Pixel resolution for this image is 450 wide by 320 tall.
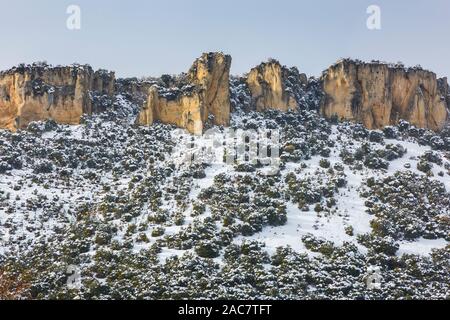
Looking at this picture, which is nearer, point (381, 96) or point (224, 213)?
point (224, 213)

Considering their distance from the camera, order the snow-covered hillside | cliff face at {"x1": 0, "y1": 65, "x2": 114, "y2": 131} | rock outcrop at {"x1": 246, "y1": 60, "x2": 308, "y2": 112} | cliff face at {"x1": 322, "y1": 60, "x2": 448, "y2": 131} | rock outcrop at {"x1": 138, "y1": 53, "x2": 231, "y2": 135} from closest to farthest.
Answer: the snow-covered hillside → rock outcrop at {"x1": 138, "y1": 53, "x2": 231, "y2": 135} → cliff face at {"x1": 0, "y1": 65, "x2": 114, "y2": 131} → rock outcrop at {"x1": 246, "y1": 60, "x2": 308, "y2": 112} → cliff face at {"x1": 322, "y1": 60, "x2": 448, "y2": 131}

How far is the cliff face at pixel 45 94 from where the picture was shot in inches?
3445

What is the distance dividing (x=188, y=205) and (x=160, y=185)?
5.14m

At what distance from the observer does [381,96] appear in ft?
300

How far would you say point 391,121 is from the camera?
91062 millimetres

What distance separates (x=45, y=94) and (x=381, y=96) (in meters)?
39.4

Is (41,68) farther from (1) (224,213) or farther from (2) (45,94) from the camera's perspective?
(1) (224,213)

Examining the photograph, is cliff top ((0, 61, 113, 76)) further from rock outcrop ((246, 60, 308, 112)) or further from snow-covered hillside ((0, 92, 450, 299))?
rock outcrop ((246, 60, 308, 112))

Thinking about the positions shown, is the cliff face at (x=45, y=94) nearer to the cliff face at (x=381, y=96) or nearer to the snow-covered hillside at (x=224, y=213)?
the snow-covered hillside at (x=224, y=213)

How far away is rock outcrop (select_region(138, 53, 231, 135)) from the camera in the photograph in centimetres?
8644

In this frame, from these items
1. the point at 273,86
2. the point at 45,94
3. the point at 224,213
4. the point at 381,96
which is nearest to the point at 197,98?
the point at 273,86

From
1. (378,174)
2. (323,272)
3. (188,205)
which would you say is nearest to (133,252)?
(188,205)

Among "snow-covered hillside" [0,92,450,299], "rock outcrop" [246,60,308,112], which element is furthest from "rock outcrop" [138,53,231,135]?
"rock outcrop" [246,60,308,112]

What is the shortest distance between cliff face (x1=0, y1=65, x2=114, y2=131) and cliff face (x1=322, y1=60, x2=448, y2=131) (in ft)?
93.1
